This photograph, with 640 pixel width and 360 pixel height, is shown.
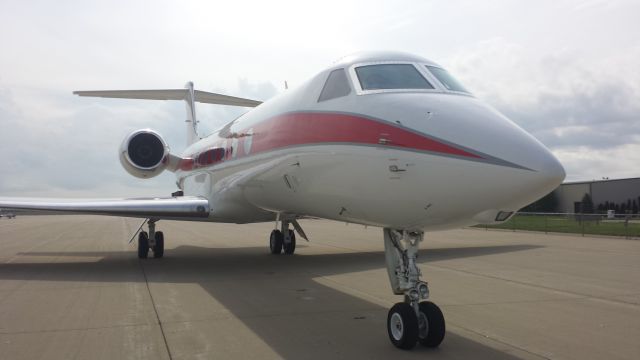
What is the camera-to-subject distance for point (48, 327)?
6531 millimetres

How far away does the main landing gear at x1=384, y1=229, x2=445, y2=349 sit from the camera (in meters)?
5.47

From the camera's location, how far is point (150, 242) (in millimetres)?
14805

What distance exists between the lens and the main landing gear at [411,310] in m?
5.47

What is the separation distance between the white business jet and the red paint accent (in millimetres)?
13

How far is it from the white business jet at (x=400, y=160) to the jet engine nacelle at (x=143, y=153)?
6531 mm

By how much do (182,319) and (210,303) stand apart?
42.4 inches

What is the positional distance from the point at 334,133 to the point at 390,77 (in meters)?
0.90

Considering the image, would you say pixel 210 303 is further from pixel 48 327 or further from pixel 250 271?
pixel 250 271

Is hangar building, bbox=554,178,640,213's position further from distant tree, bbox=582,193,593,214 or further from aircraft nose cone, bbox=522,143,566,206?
aircraft nose cone, bbox=522,143,566,206

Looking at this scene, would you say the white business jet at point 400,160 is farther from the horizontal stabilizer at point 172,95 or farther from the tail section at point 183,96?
the horizontal stabilizer at point 172,95

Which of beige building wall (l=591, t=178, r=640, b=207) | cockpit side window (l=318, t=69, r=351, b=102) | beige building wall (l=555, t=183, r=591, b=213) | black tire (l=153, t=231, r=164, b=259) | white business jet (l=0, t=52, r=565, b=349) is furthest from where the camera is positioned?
beige building wall (l=555, t=183, r=591, b=213)

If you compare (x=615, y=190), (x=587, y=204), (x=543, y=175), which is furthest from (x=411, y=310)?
(x=615, y=190)

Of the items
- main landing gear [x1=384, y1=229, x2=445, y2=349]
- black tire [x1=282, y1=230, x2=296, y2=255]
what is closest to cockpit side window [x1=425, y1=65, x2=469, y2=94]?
main landing gear [x1=384, y1=229, x2=445, y2=349]

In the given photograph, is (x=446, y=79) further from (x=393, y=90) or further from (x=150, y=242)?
(x=150, y=242)
